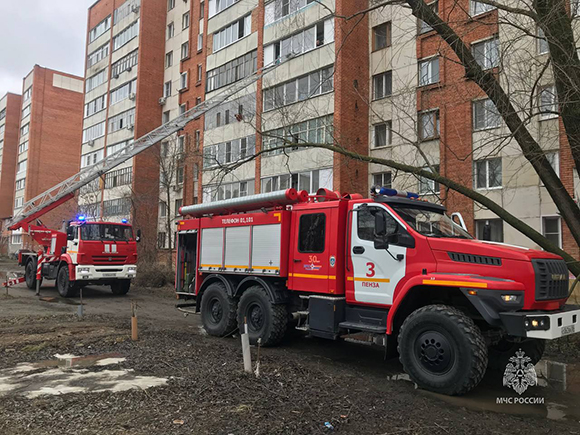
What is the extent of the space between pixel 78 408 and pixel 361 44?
74.5ft

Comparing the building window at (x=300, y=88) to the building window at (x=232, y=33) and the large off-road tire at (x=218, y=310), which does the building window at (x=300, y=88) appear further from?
the large off-road tire at (x=218, y=310)

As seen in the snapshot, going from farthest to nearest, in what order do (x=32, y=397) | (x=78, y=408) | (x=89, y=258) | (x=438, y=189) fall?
(x=438, y=189)
(x=89, y=258)
(x=32, y=397)
(x=78, y=408)

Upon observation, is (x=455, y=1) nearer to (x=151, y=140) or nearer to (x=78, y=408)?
(x=78, y=408)

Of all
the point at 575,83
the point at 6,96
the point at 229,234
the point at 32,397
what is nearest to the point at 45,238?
the point at 229,234

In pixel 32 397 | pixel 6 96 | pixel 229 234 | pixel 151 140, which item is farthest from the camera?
pixel 6 96

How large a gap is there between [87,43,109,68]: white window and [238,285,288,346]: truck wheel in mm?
43298

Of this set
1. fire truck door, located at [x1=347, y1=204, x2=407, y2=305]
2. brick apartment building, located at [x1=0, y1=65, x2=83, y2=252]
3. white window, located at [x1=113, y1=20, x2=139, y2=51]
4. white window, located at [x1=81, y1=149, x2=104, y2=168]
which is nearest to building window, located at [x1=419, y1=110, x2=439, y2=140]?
fire truck door, located at [x1=347, y1=204, x2=407, y2=305]

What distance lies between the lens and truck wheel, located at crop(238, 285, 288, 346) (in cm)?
852

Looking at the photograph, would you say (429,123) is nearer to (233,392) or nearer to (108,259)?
(108,259)

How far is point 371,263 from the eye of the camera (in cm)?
726

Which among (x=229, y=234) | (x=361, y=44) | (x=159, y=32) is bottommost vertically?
(x=229, y=234)

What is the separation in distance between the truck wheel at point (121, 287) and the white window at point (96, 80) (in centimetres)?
3282

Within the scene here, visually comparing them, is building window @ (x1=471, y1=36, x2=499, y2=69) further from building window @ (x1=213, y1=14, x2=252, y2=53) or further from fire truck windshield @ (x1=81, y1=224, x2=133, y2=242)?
building window @ (x1=213, y1=14, x2=252, y2=53)

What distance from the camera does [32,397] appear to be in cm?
544
